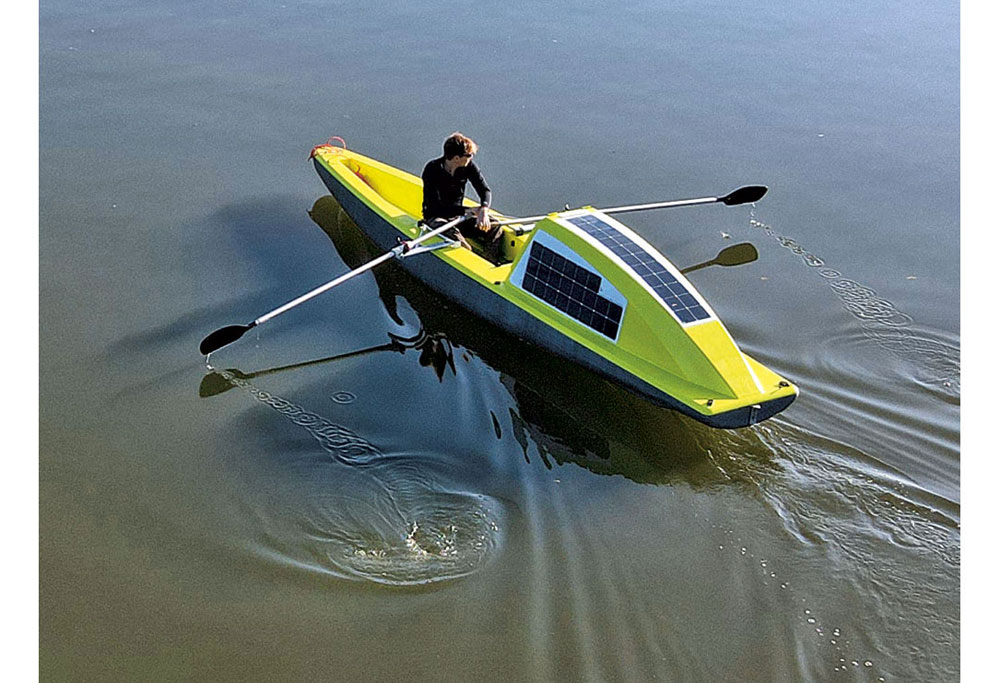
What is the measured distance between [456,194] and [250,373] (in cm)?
245

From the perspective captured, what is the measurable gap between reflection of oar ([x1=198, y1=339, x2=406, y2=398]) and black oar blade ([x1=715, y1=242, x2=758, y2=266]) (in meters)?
3.38

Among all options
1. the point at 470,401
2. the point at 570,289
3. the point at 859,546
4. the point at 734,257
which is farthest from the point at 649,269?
the point at 734,257

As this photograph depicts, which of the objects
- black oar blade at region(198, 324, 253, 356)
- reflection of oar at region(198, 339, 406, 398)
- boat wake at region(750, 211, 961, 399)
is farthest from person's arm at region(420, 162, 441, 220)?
boat wake at region(750, 211, 961, 399)

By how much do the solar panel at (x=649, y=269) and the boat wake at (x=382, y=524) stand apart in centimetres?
196

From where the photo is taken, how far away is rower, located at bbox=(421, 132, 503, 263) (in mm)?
8672

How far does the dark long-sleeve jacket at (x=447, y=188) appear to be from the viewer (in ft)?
28.9

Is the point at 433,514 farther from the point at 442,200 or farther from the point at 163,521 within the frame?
the point at 442,200

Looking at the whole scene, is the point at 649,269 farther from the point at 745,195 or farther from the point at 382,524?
the point at 745,195

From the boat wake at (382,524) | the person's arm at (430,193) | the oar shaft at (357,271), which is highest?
the person's arm at (430,193)

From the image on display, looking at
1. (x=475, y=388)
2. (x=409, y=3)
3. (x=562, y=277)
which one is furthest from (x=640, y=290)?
(x=409, y=3)

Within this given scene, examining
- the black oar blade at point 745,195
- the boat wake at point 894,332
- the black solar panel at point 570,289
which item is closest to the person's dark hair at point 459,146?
the black solar panel at point 570,289

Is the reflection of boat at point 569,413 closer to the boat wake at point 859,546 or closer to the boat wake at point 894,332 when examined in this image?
the boat wake at point 859,546

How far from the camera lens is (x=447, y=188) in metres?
8.89

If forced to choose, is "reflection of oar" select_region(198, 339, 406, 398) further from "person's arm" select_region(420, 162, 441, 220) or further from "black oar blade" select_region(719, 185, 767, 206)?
"black oar blade" select_region(719, 185, 767, 206)
